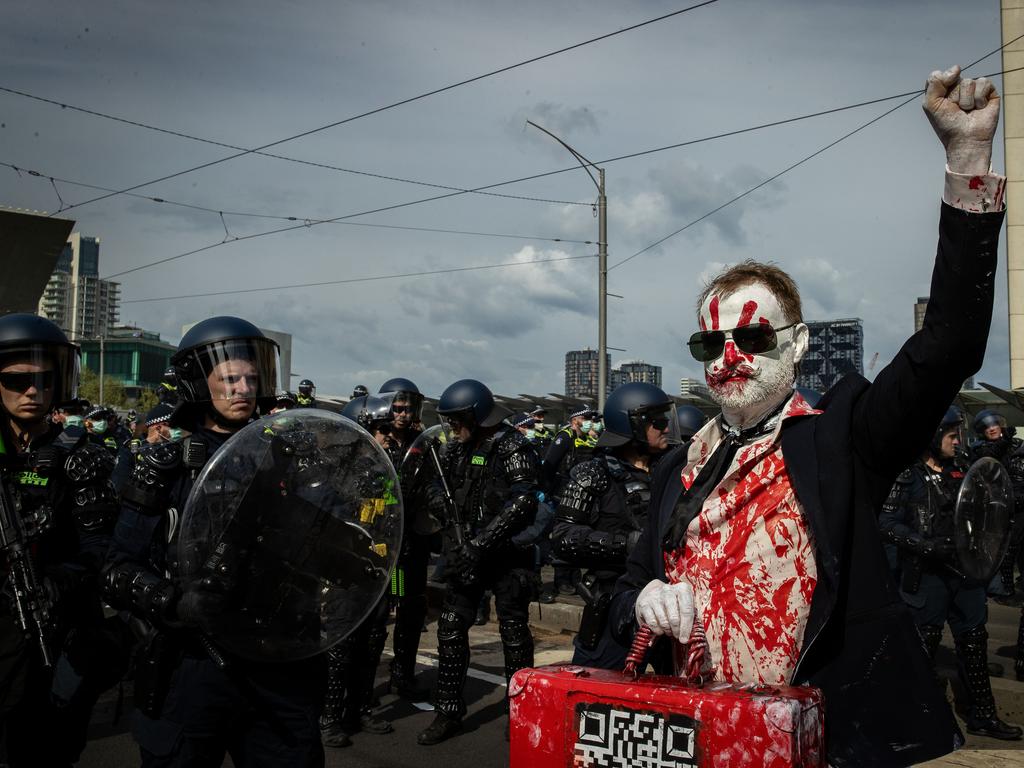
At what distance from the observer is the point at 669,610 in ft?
6.97

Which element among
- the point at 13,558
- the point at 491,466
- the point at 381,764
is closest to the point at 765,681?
the point at 13,558

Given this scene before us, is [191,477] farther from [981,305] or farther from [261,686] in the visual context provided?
[981,305]

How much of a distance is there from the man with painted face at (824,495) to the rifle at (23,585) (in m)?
1.98

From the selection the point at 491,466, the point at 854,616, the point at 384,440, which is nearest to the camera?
the point at 854,616

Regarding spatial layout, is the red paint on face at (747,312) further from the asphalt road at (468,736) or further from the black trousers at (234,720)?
the asphalt road at (468,736)

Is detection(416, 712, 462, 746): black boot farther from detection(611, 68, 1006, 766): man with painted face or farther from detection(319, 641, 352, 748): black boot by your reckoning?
detection(611, 68, 1006, 766): man with painted face

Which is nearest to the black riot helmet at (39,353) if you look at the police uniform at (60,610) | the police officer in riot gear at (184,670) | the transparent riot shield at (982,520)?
the police uniform at (60,610)

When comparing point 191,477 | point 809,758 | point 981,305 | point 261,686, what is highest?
point 981,305

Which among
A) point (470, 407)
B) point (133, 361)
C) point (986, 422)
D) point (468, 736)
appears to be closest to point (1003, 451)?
point (986, 422)

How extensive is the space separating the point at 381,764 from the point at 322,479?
2.93 m

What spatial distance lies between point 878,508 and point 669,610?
51 centimetres

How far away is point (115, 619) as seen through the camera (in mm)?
3623

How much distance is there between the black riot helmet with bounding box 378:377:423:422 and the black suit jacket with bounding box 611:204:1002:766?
18.4ft

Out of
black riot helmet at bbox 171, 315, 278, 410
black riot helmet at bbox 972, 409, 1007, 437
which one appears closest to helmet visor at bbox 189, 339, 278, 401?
black riot helmet at bbox 171, 315, 278, 410
